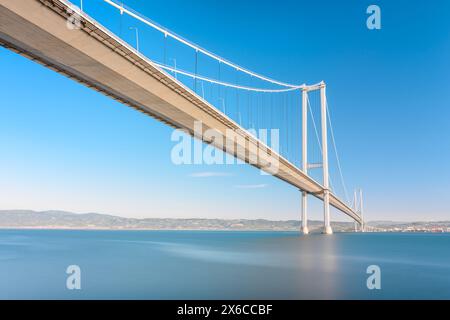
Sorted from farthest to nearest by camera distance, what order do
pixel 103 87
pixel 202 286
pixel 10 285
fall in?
1. pixel 103 87
2. pixel 10 285
3. pixel 202 286

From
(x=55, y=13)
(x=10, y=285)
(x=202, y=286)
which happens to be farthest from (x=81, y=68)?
(x=202, y=286)

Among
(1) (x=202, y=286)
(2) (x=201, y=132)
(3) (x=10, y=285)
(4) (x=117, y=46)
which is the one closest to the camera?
(1) (x=202, y=286)
